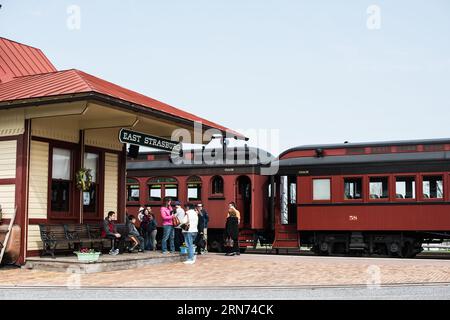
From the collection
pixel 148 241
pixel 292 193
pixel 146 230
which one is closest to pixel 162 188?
pixel 292 193

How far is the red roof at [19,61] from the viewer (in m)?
18.6

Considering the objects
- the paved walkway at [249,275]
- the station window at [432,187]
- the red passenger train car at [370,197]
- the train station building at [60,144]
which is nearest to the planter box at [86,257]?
the paved walkway at [249,275]

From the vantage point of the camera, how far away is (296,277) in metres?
13.5

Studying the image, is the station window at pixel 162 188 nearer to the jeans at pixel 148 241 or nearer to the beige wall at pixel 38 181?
the jeans at pixel 148 241

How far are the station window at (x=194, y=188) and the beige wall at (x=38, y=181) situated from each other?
27.9ft

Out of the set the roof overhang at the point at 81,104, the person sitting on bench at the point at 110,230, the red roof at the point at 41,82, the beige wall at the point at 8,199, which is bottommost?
the person sitting on bench at the point at 110,230

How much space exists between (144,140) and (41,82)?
9.46ft

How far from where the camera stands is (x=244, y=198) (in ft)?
77.5

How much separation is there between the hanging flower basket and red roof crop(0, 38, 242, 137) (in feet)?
7.18

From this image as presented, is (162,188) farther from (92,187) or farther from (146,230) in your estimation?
(92,187)

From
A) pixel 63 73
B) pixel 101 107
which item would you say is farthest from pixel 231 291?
pixel 63 73

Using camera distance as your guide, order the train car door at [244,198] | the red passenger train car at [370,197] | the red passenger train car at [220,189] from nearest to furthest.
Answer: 1. the red passenger train car at [370,197]
2. the red passenger train car at [220,189]
3. the train car door at [244,198]

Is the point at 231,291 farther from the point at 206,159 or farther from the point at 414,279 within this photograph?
the point at 206,159

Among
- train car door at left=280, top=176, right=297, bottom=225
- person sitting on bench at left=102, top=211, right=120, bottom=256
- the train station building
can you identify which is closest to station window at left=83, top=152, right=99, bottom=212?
the train station building
